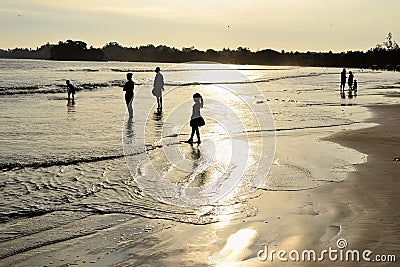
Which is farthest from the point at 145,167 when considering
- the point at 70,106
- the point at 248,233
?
the point at 70,106

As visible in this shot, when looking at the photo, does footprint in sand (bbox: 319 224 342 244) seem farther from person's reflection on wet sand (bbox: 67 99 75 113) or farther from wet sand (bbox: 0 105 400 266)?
person's reflection on wet sand (bbox: 67 99 75 113)

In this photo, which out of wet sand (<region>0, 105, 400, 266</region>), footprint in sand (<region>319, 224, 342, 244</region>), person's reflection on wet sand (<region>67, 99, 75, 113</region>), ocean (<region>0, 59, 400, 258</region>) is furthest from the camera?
person's reflection on wet sand (<region>67, 99, 75, 113</region>)

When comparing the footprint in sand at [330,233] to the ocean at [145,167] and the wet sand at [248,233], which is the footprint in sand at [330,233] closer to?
the wet sand at [248,233]

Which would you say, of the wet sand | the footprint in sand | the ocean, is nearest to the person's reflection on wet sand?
the ocean

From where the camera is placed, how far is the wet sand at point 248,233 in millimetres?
5875

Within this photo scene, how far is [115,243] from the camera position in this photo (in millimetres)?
6457

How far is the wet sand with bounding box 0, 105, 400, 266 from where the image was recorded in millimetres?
5875

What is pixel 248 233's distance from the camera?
263 inches

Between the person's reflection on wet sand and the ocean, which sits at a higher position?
the person's reflection on wet sand

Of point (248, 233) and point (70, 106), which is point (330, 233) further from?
point (70, 106)

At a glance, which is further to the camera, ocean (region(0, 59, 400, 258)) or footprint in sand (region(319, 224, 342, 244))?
ocean (region(0, 59, 400, 258))

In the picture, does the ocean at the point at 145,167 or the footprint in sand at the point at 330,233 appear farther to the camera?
the ocean at the point at 145,167

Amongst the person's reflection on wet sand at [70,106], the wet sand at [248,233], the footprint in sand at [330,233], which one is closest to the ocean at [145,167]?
the wet sand at [248,233]

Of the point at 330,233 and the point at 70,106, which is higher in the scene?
the point at 70,106
